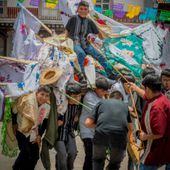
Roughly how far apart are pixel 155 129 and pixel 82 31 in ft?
11.5

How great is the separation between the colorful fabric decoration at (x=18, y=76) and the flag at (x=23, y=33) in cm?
46

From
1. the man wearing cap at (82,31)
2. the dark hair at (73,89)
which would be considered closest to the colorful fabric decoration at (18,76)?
the dark hair at (73,89)

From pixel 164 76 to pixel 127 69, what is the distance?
116 centimetres

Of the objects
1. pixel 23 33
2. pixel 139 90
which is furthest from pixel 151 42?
Answer: pixel 139 90

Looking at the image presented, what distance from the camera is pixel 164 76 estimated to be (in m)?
6.20

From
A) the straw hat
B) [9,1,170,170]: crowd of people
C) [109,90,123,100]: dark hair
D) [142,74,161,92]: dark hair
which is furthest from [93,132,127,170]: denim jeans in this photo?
the straw hat

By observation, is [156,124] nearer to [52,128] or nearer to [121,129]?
[121,129]

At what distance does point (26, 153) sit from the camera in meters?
6.14

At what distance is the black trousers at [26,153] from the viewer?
612 centimetres

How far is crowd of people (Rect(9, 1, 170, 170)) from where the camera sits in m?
4.77

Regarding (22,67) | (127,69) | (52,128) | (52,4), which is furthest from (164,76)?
(52,4)

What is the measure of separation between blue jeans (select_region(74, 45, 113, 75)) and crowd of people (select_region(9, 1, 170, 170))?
0.09 meters

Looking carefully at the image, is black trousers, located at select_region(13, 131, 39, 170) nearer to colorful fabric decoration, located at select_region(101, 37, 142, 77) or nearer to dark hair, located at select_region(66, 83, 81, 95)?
dark hair, located at select_region(66, 83, 81, 95)

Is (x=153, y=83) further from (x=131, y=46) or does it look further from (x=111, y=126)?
(x=131, y=46)
